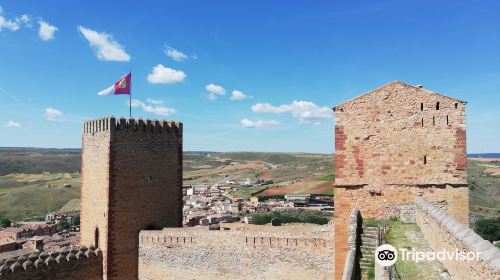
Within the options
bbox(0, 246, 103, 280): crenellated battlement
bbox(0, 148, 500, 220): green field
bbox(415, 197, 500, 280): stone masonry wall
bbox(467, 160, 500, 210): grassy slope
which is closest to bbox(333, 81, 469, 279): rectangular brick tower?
bbox(415, 197, 500, 280): stone masonry wall

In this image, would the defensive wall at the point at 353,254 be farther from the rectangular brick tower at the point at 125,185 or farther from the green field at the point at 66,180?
the green field at the point at 66,180

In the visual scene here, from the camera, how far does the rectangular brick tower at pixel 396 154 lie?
1105cm

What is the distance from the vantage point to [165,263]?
1466 centimetres

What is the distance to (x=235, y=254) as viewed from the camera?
13.4 m

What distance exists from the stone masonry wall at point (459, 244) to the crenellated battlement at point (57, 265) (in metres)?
11.0

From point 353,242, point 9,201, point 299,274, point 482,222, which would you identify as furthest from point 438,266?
point 9,201

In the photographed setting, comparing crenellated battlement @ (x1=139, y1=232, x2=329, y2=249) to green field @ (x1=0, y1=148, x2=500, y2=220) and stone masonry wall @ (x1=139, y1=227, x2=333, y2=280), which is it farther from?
green field @ (x1=0, y1=148, x2=500, y2=220)

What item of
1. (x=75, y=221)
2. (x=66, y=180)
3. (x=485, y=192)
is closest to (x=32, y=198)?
(x=66, y=180)

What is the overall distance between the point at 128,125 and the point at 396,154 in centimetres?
961

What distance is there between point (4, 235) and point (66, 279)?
185 feet

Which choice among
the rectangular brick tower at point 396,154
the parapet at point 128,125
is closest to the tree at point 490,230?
the rectangular brick tower at point 396,154

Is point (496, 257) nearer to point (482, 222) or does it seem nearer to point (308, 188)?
point (482, 222)

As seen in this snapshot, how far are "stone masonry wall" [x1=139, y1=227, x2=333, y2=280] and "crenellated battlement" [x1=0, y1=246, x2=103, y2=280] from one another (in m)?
1.64

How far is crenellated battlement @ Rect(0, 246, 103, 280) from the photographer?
12.5 metres
